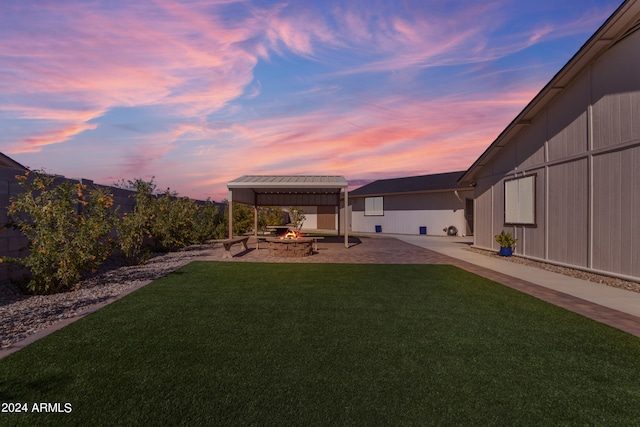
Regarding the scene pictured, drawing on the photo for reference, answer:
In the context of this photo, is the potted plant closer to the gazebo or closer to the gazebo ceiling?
the gazebo

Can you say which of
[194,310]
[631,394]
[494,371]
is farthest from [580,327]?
[194,310]

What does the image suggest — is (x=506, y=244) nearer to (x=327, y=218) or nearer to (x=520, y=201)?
(x=520, y=201)

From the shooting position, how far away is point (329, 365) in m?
3.44

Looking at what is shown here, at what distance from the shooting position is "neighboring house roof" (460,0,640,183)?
7.42 m

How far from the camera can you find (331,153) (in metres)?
19.8

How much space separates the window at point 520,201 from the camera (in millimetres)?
11242

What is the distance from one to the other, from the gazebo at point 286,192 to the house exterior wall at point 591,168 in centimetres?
697

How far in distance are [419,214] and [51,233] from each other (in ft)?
74.1

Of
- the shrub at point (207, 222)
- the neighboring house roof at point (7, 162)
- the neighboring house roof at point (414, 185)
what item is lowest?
the shrub at point (207, 222)

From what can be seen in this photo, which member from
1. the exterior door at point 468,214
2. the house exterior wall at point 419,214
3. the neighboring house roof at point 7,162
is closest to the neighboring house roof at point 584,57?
the exterior door at point 468,214

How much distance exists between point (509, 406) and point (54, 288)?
7.85 metres

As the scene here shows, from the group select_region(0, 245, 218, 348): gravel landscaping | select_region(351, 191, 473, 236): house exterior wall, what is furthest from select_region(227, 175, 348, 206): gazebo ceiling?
select_region(351, 191, 473, 236): house exterior wall

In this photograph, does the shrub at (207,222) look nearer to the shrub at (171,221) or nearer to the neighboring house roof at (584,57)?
the shrub at (171,221)

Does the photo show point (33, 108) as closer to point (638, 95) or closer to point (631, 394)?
point (631, 394)
